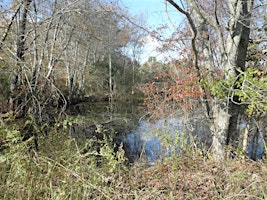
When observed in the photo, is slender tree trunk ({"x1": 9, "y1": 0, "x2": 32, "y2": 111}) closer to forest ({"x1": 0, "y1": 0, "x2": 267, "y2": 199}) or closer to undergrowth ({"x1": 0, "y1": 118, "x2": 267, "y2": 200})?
forest ({"x1": 0, "y1": 0, "x2": 267, "y2": 199})

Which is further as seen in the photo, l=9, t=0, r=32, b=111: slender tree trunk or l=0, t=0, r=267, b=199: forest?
l=9, t=0, r=32, b=111: slender tree trunk

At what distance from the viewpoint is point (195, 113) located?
25.1 feet

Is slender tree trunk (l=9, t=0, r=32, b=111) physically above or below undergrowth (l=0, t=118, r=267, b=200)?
above

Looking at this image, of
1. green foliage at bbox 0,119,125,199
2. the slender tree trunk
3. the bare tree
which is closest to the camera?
green foliage at bbox 0,119,125,199

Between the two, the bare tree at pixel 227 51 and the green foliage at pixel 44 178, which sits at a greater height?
the bare tree at pixel 227 51

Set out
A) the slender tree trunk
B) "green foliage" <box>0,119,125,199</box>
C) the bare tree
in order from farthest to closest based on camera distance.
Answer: the slender tree trunk → the bare tree → "green foliage" <box>0,119,125,199</box>

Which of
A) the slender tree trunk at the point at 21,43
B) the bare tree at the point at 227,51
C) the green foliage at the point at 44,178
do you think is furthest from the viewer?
Answer: the slender tree trunk at the point at 21,43

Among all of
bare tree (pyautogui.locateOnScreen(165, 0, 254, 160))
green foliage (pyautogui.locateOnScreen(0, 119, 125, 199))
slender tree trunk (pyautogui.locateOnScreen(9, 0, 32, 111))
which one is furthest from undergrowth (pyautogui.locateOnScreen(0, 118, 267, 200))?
slender tree trunk (pyautogui.locateOnScreen(9, 0, 32, 111))

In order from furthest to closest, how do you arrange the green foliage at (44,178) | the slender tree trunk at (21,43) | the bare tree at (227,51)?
1. the slender tree trunk at (21,43)
2. the bare tree at (227,51)
3. the green foliage at (44,178)

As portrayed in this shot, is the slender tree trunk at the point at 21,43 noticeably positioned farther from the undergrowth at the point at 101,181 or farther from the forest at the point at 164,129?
the undergrowth at the point at 101,181

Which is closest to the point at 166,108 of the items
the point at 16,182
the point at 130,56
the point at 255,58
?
the point at 255,58

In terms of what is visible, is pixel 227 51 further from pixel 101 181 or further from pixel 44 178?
pixel 44 178

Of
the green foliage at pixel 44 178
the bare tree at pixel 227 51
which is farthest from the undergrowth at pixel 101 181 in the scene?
the bare tree at pixel 227 51

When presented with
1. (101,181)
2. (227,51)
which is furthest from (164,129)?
(101,181)
